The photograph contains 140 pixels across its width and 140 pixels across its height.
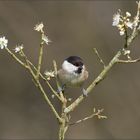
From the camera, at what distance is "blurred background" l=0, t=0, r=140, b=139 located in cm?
811

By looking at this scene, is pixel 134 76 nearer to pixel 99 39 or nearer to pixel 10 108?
pixel 99 39

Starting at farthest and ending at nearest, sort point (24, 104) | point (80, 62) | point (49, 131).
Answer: point (24, 104) → point (49, 131) → point (80, 62)

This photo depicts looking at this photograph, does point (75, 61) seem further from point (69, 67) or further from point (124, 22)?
point (124, 22)

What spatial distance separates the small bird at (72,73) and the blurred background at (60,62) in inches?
191

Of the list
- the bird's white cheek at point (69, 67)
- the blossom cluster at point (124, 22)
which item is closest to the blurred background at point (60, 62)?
the bird's white cheek at point (69, 67)

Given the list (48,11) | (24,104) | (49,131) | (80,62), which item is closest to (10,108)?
(24,104)

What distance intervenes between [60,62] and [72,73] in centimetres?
497

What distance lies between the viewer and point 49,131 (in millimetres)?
8023

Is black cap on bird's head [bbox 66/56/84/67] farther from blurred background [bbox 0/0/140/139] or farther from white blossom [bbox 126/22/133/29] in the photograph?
blurred background [bbox 0/0/140/139]

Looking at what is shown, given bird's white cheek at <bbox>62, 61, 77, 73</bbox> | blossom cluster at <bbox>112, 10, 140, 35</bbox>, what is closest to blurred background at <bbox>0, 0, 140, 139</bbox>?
bird's white cheek at <bbox>62, 61, 77, 73</bbox>

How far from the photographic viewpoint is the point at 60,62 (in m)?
8.02

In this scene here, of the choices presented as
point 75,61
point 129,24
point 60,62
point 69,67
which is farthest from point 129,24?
point 60,62

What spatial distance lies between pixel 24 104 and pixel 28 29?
3.15ft

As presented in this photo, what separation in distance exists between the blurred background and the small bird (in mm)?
4847
